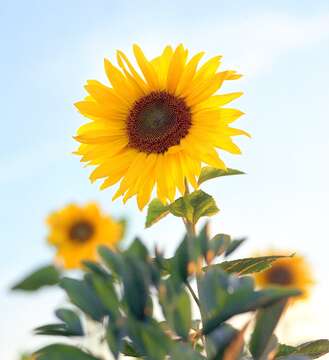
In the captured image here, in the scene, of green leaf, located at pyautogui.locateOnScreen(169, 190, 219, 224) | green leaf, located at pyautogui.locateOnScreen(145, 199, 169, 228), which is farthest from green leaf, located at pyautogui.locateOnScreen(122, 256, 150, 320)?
green leaf, located at pyautogui.locateOnScreen(145, 199, 169, 228)

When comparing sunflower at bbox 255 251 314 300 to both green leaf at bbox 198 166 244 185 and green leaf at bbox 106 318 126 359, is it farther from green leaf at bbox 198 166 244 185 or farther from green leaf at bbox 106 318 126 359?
green leaf at bbox 106 318 126 359

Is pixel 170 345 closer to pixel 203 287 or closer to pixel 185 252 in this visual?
pixel 203 287

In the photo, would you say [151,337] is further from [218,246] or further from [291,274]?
[291,274]

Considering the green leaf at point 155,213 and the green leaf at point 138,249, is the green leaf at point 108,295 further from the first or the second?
the green leaf at point 155,213

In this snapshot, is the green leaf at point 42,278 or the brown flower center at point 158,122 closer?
the green leaf at point 42,278

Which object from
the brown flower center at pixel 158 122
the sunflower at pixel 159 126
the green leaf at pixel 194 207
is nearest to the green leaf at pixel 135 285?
the green leaf at pixel 194 207

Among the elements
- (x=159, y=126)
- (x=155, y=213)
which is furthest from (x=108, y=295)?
(x=159, y=126)
